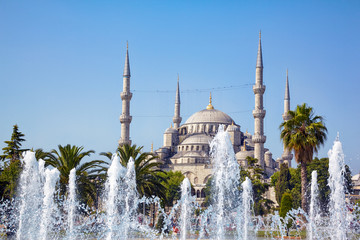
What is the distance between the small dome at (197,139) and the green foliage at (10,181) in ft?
166

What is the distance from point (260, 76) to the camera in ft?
192

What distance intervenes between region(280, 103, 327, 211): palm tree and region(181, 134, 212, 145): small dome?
5295 cm

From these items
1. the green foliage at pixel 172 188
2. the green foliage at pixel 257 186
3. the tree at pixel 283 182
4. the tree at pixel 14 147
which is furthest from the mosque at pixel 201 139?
Answer: the tree at pixel 14 147

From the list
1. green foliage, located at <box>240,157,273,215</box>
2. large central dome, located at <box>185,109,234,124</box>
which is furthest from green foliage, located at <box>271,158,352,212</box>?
large central dome, located at <box>185,109,234,124</box>

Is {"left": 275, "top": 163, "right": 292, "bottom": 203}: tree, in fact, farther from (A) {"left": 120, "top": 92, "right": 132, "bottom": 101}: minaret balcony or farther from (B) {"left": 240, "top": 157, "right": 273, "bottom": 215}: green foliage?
(A) {"left": 120, "top": 92, "right": 132, "bottom": 101}: minaret balcony

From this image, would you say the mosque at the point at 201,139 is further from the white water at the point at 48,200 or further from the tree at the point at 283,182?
the white water at the point at 48,200

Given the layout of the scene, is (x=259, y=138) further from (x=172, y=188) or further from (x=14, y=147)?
(x=14, y=147)

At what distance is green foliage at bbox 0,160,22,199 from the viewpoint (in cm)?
2616

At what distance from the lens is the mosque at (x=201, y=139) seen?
5841 cm

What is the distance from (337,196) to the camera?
17.9 m

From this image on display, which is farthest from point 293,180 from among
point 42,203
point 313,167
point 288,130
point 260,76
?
point 42,203

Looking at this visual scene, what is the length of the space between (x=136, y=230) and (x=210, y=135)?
183 feet

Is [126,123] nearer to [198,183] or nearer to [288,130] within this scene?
[198,183]

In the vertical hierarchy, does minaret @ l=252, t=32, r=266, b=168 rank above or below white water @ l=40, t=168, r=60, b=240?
above
